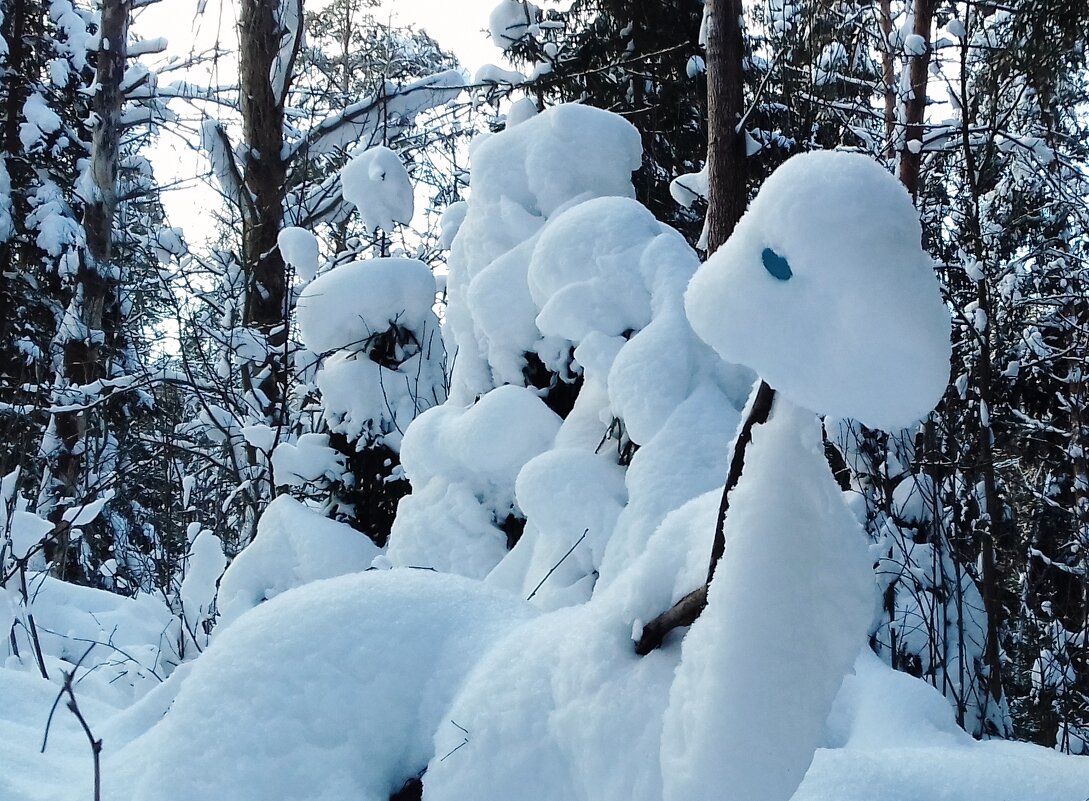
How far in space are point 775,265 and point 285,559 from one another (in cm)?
445

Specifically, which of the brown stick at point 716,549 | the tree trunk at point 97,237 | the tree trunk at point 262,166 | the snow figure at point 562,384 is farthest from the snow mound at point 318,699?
the tree trunk at point 97,237

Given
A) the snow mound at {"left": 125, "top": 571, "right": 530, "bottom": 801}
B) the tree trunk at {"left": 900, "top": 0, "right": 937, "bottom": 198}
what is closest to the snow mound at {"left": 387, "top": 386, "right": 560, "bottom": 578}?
the snow mound at {"left": 125, "top": 571, "right": 530, "bottom": 801}

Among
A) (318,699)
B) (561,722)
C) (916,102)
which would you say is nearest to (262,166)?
(916,102)

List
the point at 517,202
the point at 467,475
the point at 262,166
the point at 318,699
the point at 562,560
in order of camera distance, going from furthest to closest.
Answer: the point at 262,166 → the point at 517,202 → the point at 467,475 → the point at 562,560 → the point at 318,699

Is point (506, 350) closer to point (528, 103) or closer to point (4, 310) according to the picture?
point (528, 103)

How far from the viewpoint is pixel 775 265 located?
95 cm

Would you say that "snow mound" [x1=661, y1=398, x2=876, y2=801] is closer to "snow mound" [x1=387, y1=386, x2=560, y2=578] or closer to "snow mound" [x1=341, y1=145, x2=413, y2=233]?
"snow mound" [x1=387, y1=386, x2=560, y2=578]

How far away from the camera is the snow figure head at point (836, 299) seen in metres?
0.88

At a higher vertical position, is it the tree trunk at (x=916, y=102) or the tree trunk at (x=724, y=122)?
the tree trunk at (x=916, y=102)

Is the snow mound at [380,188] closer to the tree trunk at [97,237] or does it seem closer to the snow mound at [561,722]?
the snow mound at [561,722]

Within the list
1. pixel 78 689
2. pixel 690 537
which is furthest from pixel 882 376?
pixel 78 689

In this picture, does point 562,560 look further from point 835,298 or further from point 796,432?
point 835,298

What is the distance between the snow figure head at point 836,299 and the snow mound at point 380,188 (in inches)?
191

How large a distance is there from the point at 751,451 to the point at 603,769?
627 mm
